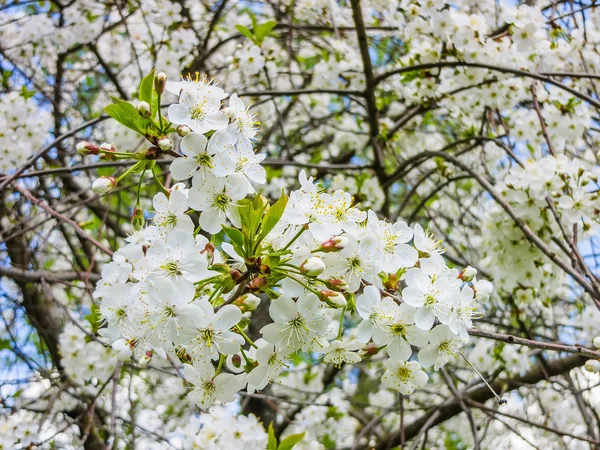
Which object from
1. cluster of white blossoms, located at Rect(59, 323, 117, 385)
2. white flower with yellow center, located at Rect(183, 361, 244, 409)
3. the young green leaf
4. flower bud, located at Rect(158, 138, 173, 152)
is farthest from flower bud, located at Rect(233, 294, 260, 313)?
cluster of white blossoms, located at Rect(59, 323, 117, 385)

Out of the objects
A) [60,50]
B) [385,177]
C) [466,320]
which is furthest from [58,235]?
[466,320]

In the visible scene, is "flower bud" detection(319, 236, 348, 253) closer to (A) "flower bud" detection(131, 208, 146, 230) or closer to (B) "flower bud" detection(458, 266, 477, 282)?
(B) "flower bud" detection(458, 266, 477, 282)

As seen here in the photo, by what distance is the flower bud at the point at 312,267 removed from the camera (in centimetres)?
117

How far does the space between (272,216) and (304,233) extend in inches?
5.0

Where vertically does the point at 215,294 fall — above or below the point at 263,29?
below

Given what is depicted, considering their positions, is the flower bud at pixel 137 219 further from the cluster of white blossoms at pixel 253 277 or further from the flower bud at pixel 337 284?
the flower bud at pixel 337 284

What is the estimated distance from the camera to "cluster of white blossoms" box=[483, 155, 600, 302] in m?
Result: 2.48

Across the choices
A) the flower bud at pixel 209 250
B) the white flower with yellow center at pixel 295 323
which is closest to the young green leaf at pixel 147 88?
the flower bud at pixel 209 250

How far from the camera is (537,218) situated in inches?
104

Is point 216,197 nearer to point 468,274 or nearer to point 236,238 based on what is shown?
point 236,238

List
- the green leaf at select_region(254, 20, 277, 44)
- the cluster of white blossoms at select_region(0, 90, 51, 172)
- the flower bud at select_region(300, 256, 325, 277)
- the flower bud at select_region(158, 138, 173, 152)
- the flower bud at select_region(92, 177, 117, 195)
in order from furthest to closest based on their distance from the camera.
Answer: the cluster of white blossoms at select_region(0, 90, 51, 172)
the green leaf at select_region(254, 20, 277, 44)
the flower bud at select_region(92, 177, 117, 195)
the flower bud at select_region(158, 138, 173, 152)
the flower bud at select_region(300, 256, 325, 277)

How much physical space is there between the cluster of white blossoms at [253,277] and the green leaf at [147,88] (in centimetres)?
6

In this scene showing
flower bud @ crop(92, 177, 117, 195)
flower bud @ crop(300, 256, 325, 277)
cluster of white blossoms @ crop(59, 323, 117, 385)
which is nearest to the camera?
flower bud @ crop(300, 256, 325, 277)

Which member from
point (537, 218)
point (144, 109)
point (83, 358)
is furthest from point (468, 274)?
point (83, 358)
